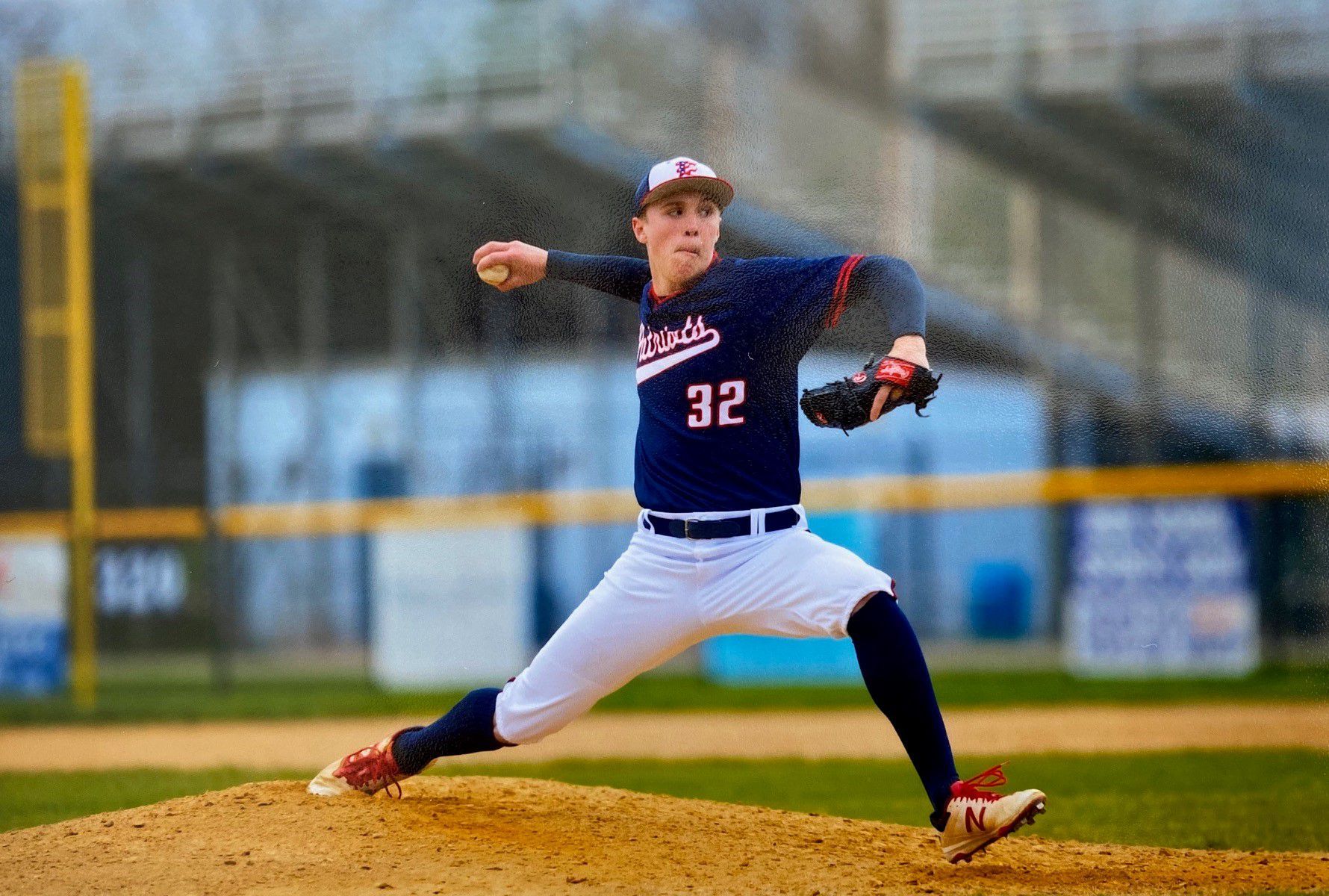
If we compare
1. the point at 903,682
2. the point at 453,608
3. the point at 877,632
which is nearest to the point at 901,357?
the point at 877,632

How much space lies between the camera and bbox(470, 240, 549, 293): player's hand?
3.94 m

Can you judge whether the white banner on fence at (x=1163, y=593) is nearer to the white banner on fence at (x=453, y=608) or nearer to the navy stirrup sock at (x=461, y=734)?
the white banner on fence at (x=453, y=608)

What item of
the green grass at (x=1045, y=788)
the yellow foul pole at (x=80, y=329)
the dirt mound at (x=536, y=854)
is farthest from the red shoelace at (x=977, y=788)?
the yellow foul pole at (x=80, y=329)

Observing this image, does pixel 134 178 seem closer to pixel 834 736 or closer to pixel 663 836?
pixel 834 736

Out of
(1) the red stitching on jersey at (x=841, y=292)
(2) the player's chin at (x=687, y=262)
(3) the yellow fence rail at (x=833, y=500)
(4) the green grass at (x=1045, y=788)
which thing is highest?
(2) the player's chin at (x=687, y=262)

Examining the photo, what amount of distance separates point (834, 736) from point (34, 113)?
20.0 feet

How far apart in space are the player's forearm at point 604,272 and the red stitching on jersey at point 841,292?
538 millimetres

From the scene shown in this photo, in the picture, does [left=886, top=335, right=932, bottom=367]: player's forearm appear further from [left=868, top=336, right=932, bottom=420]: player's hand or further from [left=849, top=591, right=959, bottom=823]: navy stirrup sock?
[left=849, top=591, right=959, bottom=823]: navy stirrup sock

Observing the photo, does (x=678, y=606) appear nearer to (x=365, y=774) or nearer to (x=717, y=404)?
(x=717, y=404)

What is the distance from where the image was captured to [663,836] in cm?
360

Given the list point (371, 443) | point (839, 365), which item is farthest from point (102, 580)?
point (839, 365)

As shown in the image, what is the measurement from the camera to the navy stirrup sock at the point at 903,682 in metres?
3.20

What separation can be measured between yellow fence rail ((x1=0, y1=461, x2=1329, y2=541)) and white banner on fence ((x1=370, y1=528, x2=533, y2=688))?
0.14 meters

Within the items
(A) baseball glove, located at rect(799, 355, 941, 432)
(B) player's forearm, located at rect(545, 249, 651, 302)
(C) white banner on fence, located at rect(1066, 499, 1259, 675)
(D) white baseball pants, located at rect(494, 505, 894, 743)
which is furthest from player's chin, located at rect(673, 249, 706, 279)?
(C) white banner on fence, located at rect(1066, 499, 1259, 675)
